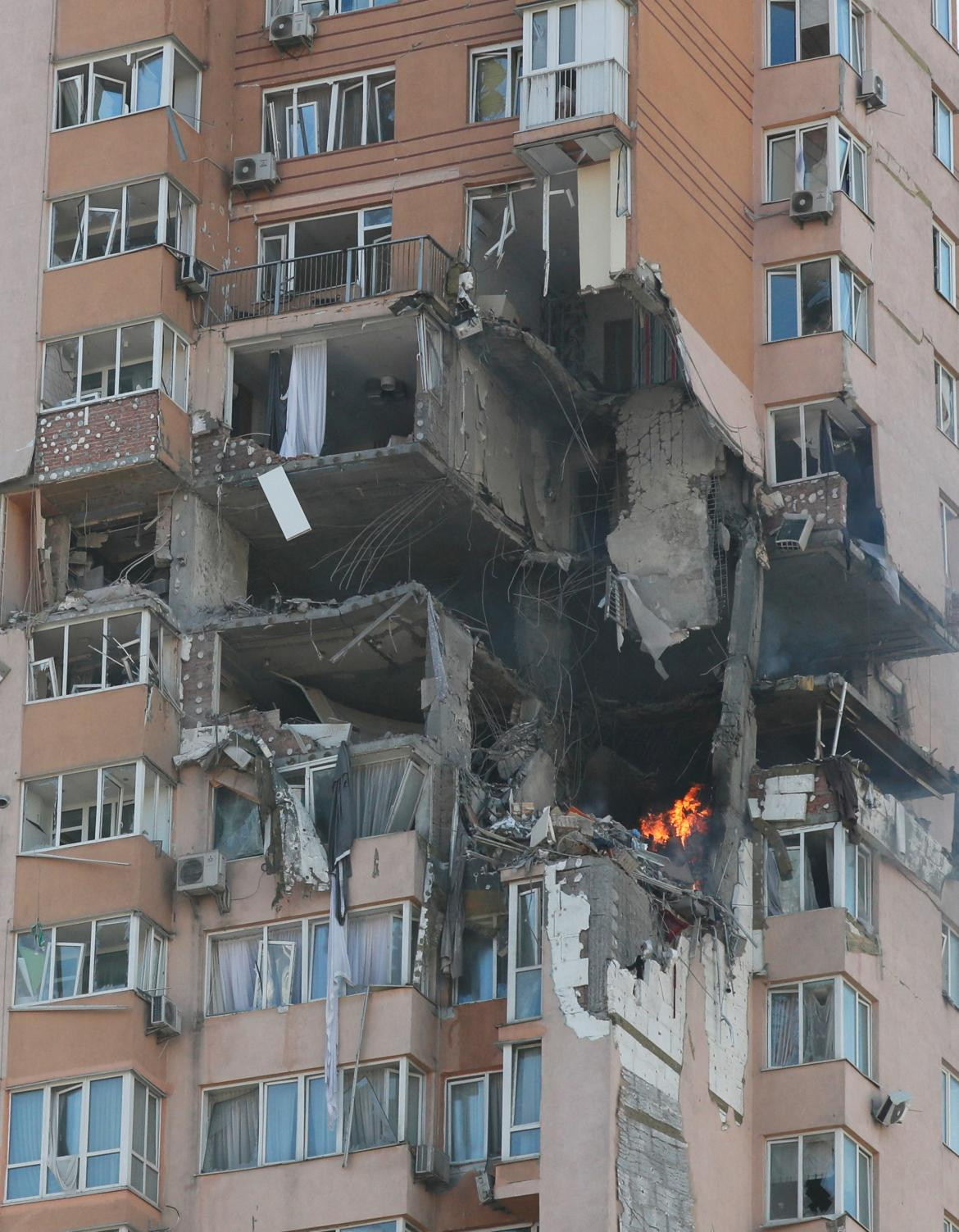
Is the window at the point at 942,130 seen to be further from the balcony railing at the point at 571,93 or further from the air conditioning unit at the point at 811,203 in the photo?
the balcony railing at the point at 571,93

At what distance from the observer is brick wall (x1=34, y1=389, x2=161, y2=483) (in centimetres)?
4978

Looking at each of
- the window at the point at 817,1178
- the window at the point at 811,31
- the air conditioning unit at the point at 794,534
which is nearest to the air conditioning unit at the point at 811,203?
the window at the point at 811,31

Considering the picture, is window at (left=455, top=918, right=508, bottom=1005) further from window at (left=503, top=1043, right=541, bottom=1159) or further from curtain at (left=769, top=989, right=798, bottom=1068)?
curtain at (left=769, top=989, right=798, bottom=1068)

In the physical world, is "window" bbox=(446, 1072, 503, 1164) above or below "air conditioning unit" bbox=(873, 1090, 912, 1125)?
below

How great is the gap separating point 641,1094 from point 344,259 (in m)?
16.0

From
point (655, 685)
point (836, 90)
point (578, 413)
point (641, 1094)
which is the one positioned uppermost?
point (836, 90)

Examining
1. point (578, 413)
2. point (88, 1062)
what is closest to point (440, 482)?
point (578, 413)

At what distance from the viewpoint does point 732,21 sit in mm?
54906

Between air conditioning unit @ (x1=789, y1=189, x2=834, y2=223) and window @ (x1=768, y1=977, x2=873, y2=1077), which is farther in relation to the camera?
air conditioning unit @ (x1=789, y1=189, x2=834, y2=223)

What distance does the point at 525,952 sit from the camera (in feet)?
147

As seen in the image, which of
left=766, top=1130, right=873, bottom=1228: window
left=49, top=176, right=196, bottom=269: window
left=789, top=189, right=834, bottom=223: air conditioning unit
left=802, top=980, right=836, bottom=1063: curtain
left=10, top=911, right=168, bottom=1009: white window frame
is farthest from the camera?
left=789, top=189, right=834, bottom=223: air conditioning unit

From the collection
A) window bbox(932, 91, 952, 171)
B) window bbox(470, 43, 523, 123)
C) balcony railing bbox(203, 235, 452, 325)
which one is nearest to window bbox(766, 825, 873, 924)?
balcony railing bbox(203, 235, 452, 325)

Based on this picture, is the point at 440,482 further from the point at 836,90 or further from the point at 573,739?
the point at 836,90

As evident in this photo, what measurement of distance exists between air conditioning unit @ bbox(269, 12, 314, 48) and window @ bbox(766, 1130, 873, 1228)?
67.2 feet
